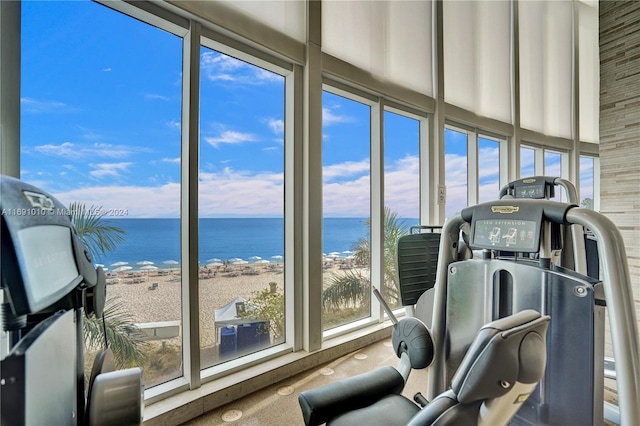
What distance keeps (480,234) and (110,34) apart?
246 cm

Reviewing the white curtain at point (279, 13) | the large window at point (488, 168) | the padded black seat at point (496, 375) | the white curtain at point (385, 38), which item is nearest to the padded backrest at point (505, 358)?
the padded black seat at point (496, 375)

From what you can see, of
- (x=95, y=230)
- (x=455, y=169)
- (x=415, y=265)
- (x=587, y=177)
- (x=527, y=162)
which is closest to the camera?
(x=95, y=230)

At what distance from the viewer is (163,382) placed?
2.10 meters

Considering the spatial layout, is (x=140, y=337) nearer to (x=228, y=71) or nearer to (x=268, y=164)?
(x=268, y=164)

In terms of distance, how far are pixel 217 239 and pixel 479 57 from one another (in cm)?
447

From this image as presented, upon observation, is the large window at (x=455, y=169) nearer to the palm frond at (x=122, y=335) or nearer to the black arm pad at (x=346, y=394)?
the black arm pad at (x=346, y=394)

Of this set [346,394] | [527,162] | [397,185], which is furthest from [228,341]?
[527,162]

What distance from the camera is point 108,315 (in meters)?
1.92

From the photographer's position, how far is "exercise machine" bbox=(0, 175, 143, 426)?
0.52 meters

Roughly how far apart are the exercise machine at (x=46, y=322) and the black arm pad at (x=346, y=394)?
0.60 meters

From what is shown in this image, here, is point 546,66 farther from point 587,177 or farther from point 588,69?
point 587,177

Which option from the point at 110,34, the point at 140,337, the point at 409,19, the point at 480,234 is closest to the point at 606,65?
the point at 409,19

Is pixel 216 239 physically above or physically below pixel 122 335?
above

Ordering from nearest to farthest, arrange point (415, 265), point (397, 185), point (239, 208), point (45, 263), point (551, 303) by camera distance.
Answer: point (45, 263) → point (551, 303) → point (415, 265) → point (239, 208) → point (397, 185)
